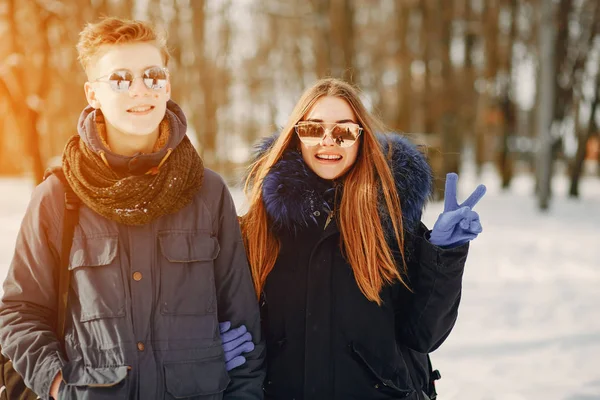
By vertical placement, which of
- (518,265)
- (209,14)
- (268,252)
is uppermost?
(209,14)

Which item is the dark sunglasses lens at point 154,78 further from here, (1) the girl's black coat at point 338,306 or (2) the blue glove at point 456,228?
(2) the blue glove at point 456,228

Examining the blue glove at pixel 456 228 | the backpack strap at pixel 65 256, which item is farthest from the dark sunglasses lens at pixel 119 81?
the blue glove at pixel 456 228

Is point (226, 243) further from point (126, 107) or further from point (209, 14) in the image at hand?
point (209, 14)

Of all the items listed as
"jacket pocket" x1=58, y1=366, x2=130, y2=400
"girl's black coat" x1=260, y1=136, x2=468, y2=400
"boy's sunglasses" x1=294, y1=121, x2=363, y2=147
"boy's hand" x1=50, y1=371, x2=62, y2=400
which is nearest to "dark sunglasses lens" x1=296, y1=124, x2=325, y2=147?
"boy's sunglasses" x1=294, y1=121, x2=363, y2=147

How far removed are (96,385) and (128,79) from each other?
108cm

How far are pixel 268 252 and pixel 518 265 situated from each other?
22.4ft

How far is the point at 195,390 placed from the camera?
204 cm

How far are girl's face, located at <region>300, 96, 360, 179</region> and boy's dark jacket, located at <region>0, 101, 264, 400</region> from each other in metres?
0.66

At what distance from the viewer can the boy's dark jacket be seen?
1997 millimetres

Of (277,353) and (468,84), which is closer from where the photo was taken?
(277,353)

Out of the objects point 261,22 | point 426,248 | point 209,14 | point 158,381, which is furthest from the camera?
point 261,22

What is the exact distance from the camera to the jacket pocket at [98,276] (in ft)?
6.66

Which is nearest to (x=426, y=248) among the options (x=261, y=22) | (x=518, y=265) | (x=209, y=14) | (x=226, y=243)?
(x=226, y=243)

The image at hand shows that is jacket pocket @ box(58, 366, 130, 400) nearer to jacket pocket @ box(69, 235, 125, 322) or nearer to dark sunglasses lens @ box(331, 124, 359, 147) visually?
jacket pocket @ box(69, 235, 125, 322)
